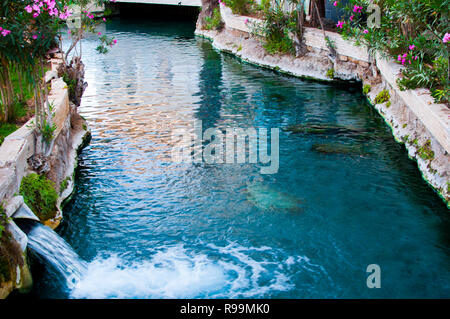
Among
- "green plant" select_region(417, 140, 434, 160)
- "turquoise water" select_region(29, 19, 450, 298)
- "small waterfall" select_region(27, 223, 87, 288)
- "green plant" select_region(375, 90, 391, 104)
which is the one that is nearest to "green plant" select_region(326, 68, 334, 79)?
"turquoise water" select_region(29, 19, 450, 298)

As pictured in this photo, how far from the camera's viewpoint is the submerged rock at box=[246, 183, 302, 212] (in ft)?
28.3

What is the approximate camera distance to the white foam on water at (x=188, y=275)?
6480 mm

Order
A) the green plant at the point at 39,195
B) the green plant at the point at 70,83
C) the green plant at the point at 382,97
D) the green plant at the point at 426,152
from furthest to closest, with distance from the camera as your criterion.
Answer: the green plant at the point at 382,97 → the green plant at the point at 70,83 → the green plant at the point at 426,152 → the green plant at the point at 39,195

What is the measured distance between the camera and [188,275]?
6805 mm

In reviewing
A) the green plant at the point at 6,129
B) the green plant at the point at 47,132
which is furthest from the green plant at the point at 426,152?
the green plant at the point at 6,129

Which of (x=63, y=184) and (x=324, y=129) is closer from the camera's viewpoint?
(x=63, y=184)

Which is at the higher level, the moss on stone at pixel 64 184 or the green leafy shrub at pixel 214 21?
the green leafy shrub at pixel 214 21

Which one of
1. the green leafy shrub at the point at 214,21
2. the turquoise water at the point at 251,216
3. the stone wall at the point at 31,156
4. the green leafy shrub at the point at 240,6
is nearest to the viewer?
the stone wall at the point at 31,156

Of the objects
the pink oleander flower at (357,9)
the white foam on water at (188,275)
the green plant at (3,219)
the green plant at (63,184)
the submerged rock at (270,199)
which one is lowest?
the white foam on water at (188,275)

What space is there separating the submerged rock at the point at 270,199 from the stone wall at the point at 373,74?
9.08ft

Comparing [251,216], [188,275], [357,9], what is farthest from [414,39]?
[188,275]

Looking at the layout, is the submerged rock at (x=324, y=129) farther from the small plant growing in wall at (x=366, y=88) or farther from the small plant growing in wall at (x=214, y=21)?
the small plant growing in wall at (x=214, y=21)

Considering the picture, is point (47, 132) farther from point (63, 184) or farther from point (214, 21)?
point (214, 21)

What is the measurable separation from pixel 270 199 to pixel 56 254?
3.89 m
